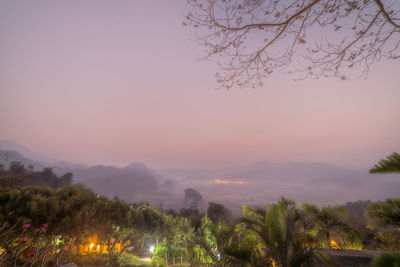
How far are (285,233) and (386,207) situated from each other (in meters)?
4.09

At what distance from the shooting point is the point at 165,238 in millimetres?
Answer: 17922

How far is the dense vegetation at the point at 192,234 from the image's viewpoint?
4.16m

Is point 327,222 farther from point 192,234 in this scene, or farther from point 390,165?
point 390,165

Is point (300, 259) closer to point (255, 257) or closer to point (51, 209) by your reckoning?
point (255, 257)

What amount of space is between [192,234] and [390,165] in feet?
36.9

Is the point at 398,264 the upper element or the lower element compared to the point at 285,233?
upper

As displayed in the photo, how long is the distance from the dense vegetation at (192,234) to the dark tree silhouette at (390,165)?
0.88 metres


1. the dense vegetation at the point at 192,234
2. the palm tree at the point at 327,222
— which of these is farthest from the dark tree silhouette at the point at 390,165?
the palm tree at the point at 327,222

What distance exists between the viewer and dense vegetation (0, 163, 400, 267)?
416 centimetres

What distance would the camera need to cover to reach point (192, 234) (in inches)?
424

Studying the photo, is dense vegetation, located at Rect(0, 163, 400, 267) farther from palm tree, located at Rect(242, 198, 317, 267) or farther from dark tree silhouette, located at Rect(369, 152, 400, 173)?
dark tree silhouette, located at Rect(369, 152, 400, 173)

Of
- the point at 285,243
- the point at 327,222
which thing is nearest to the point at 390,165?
the point at 285,243

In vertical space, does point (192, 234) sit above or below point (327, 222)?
below

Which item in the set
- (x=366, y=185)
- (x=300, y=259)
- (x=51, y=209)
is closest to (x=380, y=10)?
(x=300, y=259)
